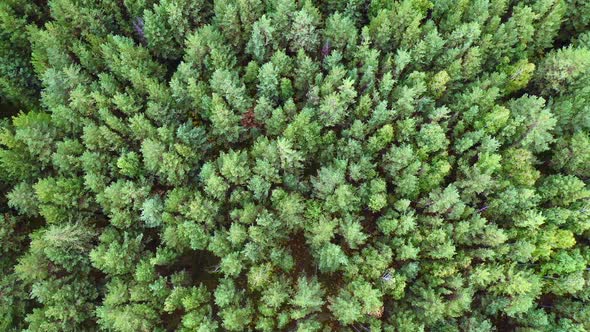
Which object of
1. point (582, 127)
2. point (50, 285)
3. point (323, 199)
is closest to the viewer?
point (50, 285)

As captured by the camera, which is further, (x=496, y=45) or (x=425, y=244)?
(x=496, y=45)

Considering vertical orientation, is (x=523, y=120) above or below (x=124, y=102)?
above

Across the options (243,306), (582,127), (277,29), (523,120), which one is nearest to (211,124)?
(277,29)

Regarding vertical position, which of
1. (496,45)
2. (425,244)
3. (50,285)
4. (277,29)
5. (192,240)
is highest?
(496,45)

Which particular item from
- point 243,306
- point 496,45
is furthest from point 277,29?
point 243,306

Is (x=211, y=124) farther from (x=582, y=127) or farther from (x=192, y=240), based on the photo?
(x=582, y=127)

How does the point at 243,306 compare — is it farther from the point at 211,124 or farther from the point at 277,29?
the point at 277,29

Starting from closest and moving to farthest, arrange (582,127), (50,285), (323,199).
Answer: (50,285), (323,199), (582,127)
